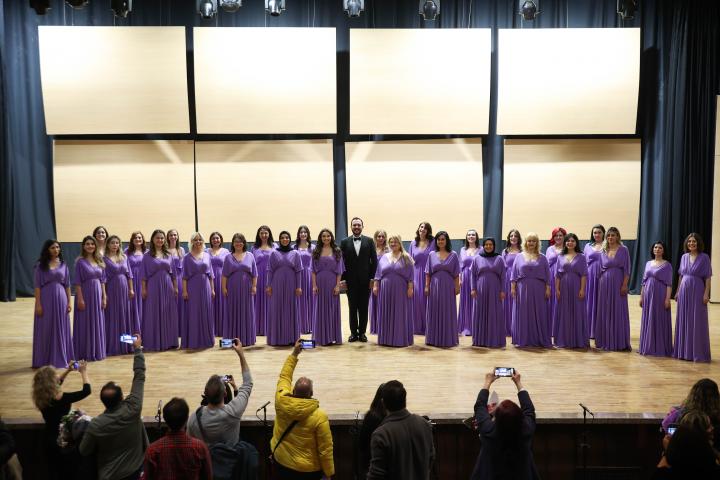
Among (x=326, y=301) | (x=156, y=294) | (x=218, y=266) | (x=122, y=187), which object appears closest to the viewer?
(x=156, y=294)

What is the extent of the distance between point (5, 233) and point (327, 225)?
5326mm

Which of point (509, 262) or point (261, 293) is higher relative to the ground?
point (509, 262)

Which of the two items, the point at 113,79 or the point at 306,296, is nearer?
the point at 306,296

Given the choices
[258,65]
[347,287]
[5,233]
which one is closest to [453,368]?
[347,287]

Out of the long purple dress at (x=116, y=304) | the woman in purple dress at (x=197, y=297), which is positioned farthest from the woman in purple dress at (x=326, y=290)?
the long purple dress at (x=116, y=304)

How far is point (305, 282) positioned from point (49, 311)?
3070 mm

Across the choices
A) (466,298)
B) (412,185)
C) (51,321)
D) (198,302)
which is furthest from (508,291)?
(51,321)

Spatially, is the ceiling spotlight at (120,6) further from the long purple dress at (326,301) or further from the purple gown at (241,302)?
the long purple dress at (326,301)

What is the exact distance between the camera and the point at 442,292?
25.9 ft

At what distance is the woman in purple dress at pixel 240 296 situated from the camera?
800 centimetres

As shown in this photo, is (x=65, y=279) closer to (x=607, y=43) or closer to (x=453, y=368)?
(x=453, y=368)

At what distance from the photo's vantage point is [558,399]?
5770 millimetres

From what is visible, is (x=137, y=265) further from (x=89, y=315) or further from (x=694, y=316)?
(x=694, y=316)

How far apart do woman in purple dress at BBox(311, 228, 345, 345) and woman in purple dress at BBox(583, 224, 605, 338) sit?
294 centimetres
